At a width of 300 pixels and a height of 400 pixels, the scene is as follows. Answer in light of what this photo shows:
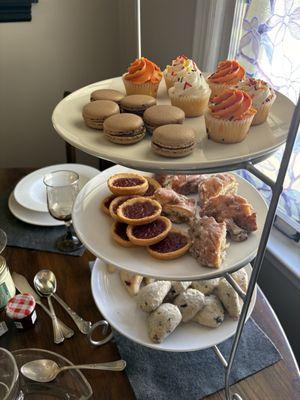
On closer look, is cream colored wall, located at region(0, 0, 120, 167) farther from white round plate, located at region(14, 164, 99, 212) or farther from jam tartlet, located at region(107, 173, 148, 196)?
jam tartlet, located at region(107, 173, 148, 196)

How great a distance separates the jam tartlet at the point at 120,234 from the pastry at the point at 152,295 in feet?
0.58

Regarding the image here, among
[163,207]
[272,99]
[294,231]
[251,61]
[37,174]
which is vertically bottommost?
[294,231]

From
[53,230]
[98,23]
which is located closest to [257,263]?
[53,230]

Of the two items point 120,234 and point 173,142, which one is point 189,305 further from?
point 173,142

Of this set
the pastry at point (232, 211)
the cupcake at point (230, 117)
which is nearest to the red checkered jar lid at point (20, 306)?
the pastry at point (232, 211)

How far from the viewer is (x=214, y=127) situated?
1.79 ft

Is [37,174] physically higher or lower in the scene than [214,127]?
lower

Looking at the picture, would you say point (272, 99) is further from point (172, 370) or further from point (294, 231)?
point (294, 231)

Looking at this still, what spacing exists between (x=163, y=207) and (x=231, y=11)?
812 mm

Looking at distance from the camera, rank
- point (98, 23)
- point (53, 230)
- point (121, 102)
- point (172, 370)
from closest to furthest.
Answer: point (121, 102)
point (172, 370)
point (53, 230)
point (98, 23)

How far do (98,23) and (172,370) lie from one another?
176cm

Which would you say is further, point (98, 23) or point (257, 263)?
point (98, 23)

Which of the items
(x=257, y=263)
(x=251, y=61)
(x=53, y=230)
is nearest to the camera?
(x=257, y=263)

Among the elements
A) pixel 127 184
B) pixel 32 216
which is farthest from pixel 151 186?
pixel 32 216
